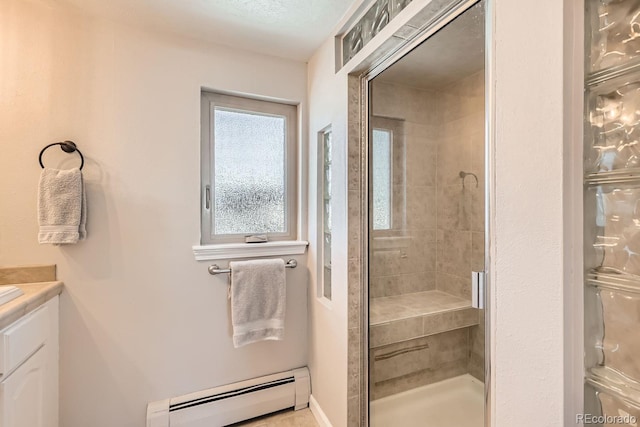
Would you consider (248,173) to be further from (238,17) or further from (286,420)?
(286,420)

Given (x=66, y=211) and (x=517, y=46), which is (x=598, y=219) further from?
(x=66, y=211)

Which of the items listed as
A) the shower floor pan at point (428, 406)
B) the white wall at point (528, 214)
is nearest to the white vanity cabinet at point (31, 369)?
the shower floor pan at point (428, 406)

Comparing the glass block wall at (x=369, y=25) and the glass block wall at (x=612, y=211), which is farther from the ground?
the glass block wall at (x=369, y=25)

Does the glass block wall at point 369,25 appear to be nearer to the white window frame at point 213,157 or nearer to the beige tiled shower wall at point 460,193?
the beige tiled shower wall at point 460,193

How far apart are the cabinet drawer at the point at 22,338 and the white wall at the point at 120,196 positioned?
169 millimetres

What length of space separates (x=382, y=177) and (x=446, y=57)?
662 mm

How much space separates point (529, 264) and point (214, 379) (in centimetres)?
179

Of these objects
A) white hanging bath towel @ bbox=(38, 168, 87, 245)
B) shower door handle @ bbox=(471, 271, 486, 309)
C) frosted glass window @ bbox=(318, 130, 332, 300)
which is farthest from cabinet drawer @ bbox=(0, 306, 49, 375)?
shower door handle @ bbox=(471, 271, 486, 309)

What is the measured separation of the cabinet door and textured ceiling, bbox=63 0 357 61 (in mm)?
1703

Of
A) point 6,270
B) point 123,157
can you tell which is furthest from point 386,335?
point 6,270

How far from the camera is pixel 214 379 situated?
1669 mm

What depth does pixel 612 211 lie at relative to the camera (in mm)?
554

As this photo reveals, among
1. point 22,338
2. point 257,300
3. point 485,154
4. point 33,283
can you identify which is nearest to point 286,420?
point 257,300

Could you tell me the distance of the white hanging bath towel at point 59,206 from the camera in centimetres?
129
